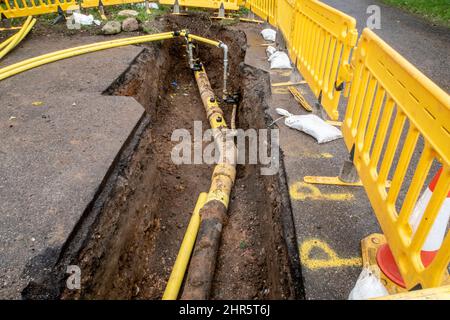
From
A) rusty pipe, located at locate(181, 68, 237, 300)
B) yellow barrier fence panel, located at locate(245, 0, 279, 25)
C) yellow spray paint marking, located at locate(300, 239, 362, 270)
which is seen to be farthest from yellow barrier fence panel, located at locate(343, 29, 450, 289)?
yellow barrier fence panel, located at locate(245, 0, 279, 25)

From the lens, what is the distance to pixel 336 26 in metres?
3.10

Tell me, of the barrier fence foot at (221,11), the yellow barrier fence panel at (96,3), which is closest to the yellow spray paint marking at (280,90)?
the barrier fence foot at (221,11)

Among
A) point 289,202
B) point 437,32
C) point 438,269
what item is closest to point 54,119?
point 289,202

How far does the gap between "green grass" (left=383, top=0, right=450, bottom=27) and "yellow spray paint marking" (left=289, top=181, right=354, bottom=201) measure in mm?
8401

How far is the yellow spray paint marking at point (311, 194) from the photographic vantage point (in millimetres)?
2907

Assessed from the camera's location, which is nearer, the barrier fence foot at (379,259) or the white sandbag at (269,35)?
the barrier fence foot at (379,259)

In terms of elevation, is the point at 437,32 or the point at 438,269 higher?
the point at 438,269

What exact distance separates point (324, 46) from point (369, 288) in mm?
2646

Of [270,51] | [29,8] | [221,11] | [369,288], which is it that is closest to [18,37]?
[29,8]

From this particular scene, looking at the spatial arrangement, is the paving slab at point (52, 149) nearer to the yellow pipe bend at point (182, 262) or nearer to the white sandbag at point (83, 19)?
the yellow pipe bend at point (182, 262)

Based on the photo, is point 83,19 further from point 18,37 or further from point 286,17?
point 286,17

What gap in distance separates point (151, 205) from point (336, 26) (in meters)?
2.94

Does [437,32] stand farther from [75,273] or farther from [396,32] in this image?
[75,273]

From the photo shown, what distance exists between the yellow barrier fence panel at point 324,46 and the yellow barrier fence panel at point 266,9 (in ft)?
6.98
